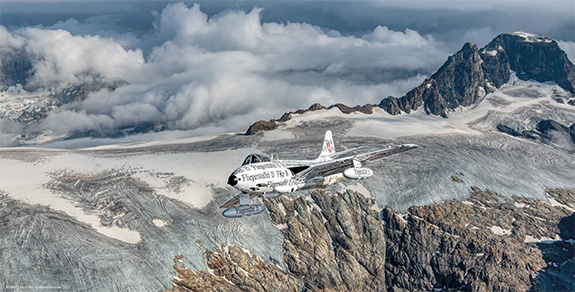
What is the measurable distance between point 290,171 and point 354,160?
25227 millimetres

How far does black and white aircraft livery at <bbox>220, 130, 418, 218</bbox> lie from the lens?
13062 cm

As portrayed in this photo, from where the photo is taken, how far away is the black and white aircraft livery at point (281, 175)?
131 m

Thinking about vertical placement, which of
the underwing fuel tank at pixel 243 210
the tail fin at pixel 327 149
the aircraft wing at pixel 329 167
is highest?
the aircraft wing at pixel 329 167

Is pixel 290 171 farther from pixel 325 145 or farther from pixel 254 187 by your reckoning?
pixel 325 145

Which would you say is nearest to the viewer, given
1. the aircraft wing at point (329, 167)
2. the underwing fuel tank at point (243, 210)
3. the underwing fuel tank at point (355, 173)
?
the aircraft wing at point (329, 167)

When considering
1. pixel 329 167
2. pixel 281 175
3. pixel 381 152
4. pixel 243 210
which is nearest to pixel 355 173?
pixel 329 167

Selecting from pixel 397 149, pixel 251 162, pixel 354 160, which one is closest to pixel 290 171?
pixel 251 162

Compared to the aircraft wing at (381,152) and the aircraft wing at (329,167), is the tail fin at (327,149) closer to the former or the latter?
the aircraft wing at (381,152)

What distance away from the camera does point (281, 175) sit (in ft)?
447

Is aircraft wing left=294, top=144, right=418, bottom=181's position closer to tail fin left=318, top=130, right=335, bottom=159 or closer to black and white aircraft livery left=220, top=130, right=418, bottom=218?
black and white aircraft livery left=220, top=130, right=418, bottom=218

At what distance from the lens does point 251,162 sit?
13850 cm

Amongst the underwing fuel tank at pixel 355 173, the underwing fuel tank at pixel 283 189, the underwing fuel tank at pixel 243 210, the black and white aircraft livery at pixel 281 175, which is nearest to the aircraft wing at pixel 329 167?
the black and white aircraft livery at pixel 281 175

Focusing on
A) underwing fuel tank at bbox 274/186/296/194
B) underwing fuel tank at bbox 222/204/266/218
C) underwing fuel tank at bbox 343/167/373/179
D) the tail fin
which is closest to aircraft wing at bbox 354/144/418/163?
underwing fuel tank at bbox 343/167/373/179

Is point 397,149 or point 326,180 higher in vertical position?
point 397,149
